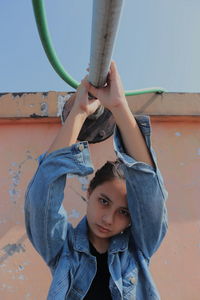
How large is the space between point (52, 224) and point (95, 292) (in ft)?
0.58

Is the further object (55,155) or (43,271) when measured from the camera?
(43,271)

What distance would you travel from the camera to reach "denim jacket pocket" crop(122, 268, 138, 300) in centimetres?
74

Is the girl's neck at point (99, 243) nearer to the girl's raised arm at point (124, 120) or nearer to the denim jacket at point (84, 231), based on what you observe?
the denim jacket at point (84, 231)

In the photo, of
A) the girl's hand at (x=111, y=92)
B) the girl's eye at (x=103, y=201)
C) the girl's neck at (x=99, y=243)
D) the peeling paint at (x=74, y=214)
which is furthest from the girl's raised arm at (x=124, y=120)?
the peeling paint at (x=74, y=214)

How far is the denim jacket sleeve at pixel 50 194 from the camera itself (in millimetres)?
688

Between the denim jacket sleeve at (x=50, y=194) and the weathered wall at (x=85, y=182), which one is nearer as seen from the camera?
the denim jacket sleeve at (x=50, y=194)

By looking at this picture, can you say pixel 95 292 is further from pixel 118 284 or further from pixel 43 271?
pixel 43 271

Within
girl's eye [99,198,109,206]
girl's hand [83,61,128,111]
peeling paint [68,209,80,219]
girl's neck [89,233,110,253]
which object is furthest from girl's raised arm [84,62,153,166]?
peeling paint [68,209,80,219]

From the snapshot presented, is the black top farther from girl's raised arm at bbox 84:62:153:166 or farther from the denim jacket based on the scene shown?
girl's raised arm at bbox 84:62:153:166

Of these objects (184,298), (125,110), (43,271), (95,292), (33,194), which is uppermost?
(125,110)

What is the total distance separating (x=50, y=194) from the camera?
689 mm

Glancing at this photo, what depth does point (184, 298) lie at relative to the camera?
144cm

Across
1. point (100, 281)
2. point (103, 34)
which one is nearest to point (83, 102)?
point (103, 34)

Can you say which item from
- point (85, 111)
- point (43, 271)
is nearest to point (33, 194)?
point (85, 111)
